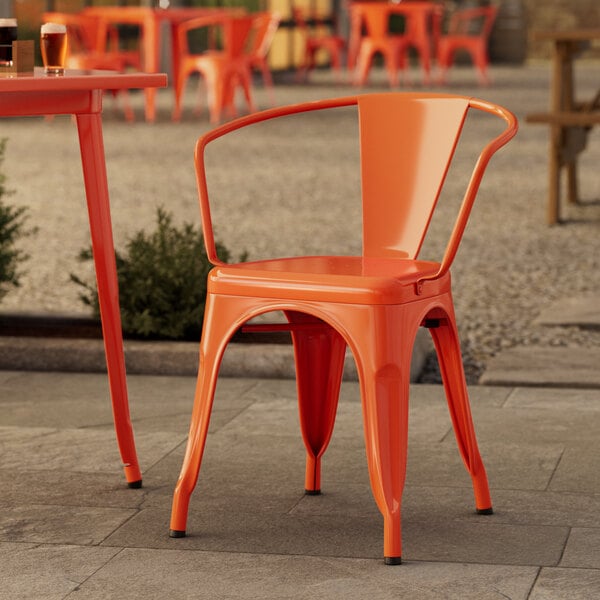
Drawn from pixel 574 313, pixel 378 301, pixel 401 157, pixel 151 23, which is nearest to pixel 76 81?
pixel 401 157

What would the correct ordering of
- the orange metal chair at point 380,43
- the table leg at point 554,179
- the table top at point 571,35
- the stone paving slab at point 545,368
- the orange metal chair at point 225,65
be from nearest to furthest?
the stone paving slab at point 545,368, the table top at point 571,35, the table leg at point 554,179, the orange metal chair at point 225,65, the orange metal chair at point 380,43

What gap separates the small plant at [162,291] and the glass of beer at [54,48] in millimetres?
1198

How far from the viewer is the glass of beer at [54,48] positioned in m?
3.00

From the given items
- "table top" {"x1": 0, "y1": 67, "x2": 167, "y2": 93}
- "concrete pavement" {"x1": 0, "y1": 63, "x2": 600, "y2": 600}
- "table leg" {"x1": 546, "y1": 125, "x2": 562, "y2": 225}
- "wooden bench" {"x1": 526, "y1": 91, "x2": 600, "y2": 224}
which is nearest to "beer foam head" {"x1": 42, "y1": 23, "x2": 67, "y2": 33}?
"table top" {"x1": 0, "y1": 67, "x2": 167, "y2": 93}

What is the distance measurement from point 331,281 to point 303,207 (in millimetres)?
5237

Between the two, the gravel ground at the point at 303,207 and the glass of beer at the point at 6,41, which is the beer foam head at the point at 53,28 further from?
the gravel ground at the point at 303,207

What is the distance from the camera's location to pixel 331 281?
99.3 inches

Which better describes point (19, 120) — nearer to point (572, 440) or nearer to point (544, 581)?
point (572, 440)

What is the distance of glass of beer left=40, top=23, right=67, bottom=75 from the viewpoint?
3.00m

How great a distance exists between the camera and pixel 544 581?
2.43 meters

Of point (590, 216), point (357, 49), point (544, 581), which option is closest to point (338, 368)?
point (544, 581)

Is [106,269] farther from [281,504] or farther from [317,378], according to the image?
[281,504]

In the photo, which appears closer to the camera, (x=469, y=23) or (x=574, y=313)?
(x=574, y=313)

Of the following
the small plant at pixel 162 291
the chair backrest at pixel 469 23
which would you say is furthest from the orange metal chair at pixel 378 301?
the chair backrest at pixel 469 23
